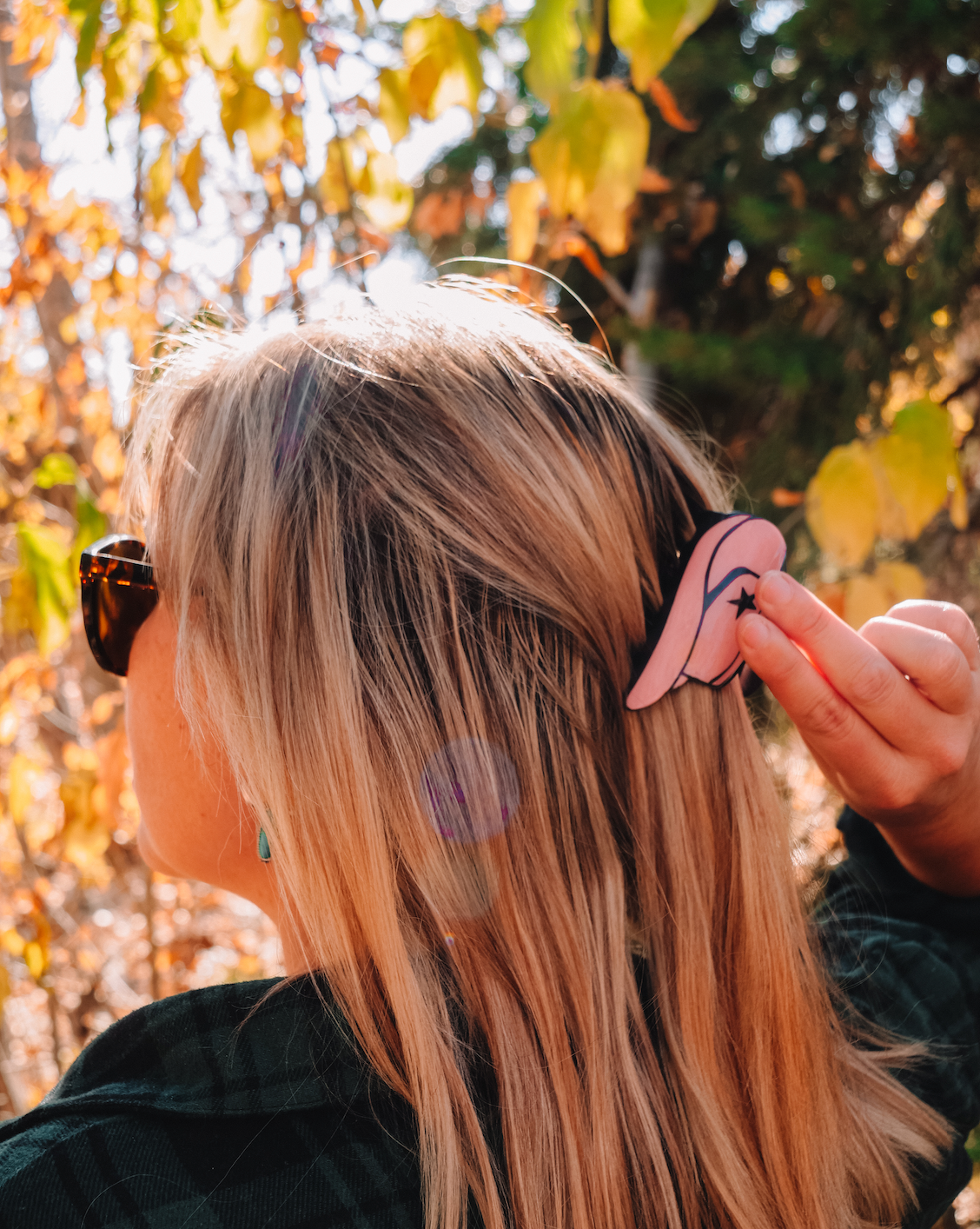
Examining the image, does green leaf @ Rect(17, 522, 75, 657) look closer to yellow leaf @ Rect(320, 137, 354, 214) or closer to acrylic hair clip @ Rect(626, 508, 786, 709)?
yellow leaf @ Rect(320, 137, 354, 214)

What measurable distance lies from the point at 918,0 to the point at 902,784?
1.66 metres

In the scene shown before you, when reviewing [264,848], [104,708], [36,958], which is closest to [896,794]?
[264,848]

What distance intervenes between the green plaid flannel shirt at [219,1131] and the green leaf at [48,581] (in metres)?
1.02

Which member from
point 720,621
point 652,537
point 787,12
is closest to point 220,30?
point 652,537

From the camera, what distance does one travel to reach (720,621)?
0.86 meters

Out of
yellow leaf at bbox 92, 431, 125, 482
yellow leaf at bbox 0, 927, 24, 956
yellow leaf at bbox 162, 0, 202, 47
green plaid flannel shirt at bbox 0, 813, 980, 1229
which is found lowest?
yellow leaf at bbox 0, 927, 24, 956

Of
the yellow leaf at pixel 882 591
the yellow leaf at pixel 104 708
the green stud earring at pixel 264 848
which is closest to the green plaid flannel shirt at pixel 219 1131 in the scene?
the green stud earring at pixel 264 848

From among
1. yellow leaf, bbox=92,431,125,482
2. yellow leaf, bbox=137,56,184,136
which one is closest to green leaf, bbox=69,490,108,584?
yellow leaf, bbox=137,56,184,136

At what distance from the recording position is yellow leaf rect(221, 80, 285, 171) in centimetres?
154

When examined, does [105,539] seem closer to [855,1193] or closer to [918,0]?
[855,1193]

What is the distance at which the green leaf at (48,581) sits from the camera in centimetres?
158

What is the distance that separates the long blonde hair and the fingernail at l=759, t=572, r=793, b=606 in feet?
0.38

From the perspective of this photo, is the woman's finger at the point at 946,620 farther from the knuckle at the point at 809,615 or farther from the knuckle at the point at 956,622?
the knuckle at the point at 809,615

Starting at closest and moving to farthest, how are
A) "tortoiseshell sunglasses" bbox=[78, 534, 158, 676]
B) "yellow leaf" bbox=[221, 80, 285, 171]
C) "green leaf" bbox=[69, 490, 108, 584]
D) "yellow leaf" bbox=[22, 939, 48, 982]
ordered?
1. "tortoiseshell sunglasses" bbox=[78, 534, 158, 676]
2. "yellow leaf" bbox=[221, 80, 285, 171]
3. "green leaf" bbox=[69, 490, 108, 584]
4. "yellow leaf" bbox=[22, 939, 48, 982]
